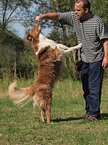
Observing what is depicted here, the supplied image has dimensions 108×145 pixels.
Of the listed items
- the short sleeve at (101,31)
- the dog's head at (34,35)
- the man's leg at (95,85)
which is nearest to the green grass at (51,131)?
the man's leg at (95,85)

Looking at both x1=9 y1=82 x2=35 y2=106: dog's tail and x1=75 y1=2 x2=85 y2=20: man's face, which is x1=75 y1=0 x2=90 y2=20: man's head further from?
x1=9 y1=82 x2=35 y2=106: dog's tail

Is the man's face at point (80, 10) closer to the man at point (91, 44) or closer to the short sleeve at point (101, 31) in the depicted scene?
the man at point (91, 44)

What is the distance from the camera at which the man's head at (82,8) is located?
4020 millimetres

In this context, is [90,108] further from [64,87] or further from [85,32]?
[64,87]

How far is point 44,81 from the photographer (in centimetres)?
406

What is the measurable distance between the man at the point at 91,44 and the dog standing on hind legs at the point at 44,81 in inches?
21.3

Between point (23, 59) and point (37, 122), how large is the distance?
9.71m

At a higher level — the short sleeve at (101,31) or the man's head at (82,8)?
the man's head at (82,8)

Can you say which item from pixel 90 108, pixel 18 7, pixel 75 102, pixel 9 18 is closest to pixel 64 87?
pixel 75 102

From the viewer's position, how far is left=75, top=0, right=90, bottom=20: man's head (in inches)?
158

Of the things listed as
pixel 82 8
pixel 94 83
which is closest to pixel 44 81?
pixel 94 83

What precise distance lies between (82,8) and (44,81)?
1.63m

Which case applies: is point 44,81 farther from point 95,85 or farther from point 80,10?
point 80,10

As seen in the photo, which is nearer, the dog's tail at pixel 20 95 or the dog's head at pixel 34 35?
the dog's tail at pixel 20 95
